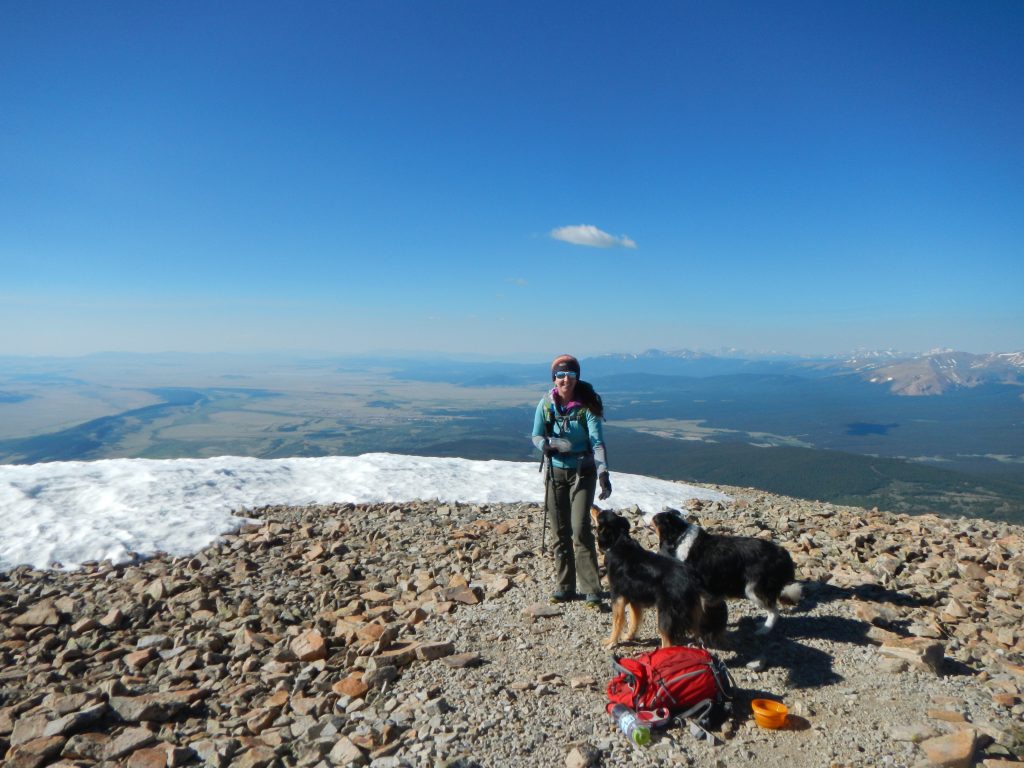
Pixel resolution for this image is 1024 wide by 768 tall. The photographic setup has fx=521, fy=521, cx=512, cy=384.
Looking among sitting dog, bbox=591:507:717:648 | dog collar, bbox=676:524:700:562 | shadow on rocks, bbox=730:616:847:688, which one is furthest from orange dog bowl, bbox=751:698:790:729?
dog collar, bbox=676:524:700:562

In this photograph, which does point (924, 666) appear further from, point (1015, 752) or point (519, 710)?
point (519, 710)

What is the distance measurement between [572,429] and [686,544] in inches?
71.9

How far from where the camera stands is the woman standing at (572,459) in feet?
20.6

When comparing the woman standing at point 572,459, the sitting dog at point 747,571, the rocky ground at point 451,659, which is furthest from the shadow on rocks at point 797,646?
the woman standing at point 572,459

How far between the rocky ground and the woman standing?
0.54 metres

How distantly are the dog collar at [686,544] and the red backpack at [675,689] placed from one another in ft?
5.01

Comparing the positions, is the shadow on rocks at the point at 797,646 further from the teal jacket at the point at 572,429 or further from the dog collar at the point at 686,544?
the teal jacket at the point at 572,429

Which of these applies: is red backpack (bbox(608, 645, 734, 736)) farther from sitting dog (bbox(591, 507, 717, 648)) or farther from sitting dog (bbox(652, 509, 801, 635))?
sitting dog (bbox(652, 509, 801, 635))

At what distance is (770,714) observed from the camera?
4004 mm

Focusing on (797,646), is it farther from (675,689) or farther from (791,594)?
(675,689)

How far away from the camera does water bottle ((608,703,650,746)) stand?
3809mm

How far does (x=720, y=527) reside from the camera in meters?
9.75

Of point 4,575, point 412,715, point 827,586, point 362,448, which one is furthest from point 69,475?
point 362,448

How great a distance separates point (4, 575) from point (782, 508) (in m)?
13.8
